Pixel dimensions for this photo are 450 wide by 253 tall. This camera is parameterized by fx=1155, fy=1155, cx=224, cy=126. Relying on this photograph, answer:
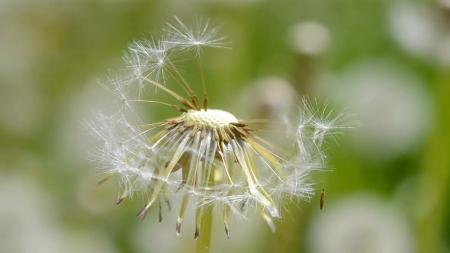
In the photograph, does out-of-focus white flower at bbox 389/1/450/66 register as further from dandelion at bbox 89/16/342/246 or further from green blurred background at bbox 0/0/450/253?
dandelion at bbox 89/16/342/246

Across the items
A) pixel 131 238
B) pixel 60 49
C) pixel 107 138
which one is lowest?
pixel 131 238

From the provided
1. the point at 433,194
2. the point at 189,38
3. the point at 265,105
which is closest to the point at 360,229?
the point at 433,194

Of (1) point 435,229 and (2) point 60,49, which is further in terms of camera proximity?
(2) point 60,49

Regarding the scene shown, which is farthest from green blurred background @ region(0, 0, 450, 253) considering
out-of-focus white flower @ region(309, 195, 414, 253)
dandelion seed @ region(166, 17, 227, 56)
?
dandelion seed @ region(166, 17, 227, 56)

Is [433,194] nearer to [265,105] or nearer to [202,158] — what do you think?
[265,105]

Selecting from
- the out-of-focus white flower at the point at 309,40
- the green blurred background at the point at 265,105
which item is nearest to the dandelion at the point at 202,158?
the green blurred background at the point at 265,105

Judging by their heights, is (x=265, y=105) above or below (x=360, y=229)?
above

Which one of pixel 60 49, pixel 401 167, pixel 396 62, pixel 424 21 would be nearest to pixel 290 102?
pixel 401 167

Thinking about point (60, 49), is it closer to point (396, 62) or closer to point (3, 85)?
point (3, 85)
